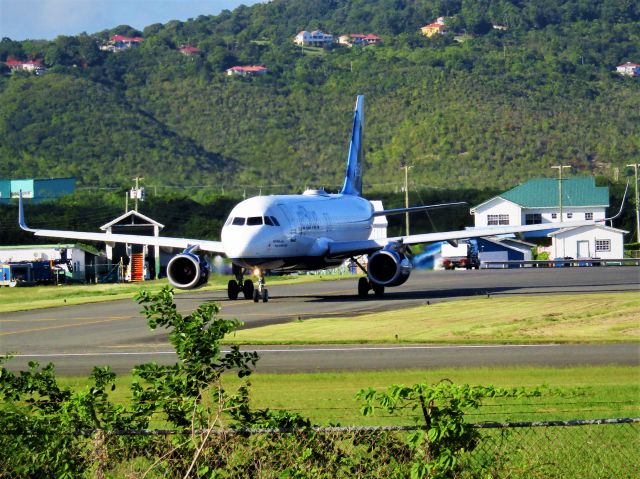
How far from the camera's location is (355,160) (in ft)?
193

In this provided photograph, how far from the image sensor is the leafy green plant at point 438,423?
11.7 meters

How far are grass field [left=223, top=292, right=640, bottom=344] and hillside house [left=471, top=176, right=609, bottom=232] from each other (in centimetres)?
6587

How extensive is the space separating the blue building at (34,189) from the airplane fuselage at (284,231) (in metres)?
68.6

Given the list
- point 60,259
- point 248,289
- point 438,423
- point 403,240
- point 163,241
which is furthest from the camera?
point 60,259

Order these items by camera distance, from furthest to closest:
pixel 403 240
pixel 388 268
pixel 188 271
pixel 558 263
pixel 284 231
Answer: pixel 558 263 → pixel 403 240 → pixel 188 271 → pixel 388 268 → pixel 284 231

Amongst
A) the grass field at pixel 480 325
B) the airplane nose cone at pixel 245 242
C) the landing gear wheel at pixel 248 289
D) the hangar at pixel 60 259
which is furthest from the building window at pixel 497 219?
the airplane nose cone at pixel 245 242

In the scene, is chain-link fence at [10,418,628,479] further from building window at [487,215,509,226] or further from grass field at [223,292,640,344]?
building window at [487,215,509,226]

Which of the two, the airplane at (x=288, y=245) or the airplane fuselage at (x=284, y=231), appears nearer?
the airplane fuselage at (x=284, y=231)

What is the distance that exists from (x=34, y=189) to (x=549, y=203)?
4810 cm

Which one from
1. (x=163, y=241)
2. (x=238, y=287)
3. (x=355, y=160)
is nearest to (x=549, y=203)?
(x=355, y=160)

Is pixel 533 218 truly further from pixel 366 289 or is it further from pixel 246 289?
pixel 246 289

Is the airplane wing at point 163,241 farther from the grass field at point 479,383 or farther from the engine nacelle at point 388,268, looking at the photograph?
the grass field at point 479,383

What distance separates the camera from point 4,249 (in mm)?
71000

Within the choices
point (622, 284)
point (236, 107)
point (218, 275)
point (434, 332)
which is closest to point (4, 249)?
point (218, 275)
